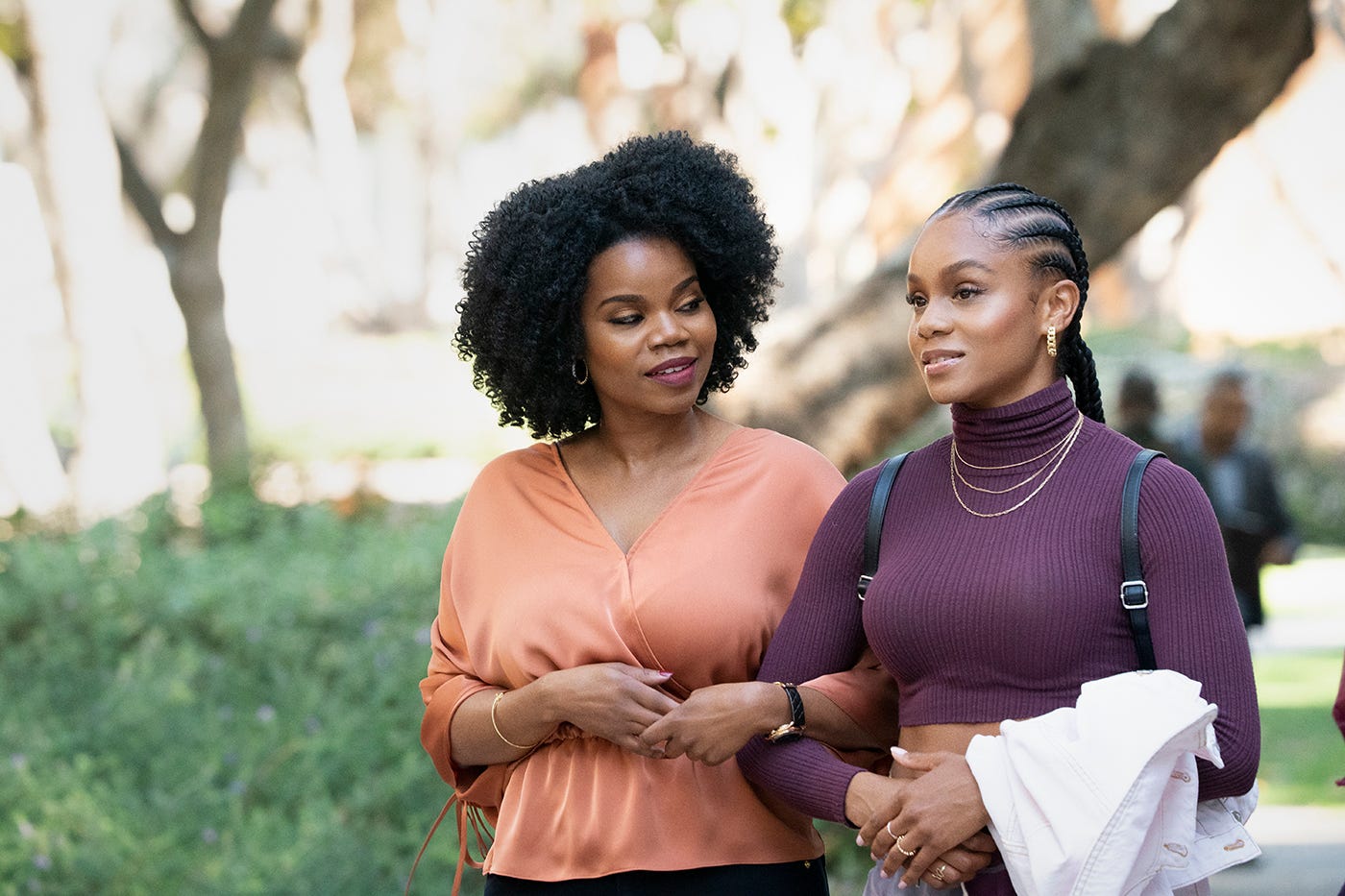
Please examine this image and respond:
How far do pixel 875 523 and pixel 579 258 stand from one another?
823mm

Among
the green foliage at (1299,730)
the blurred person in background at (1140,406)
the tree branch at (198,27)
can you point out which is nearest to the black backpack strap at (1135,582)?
the blurred person in background at (1140,406)

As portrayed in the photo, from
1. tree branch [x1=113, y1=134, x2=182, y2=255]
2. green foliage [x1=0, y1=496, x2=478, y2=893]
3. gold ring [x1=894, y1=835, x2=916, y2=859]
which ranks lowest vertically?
green foliage [x1=0, y1=496, x2=478, y2=893]

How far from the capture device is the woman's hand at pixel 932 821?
7.83 feet

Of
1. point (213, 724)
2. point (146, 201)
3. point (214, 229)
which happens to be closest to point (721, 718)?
point (213, 724)

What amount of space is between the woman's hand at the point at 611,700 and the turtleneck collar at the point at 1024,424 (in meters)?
0.73

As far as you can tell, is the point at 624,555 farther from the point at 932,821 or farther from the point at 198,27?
the point at 198,27

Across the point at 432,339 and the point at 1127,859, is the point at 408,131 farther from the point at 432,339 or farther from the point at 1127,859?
the point at 1127,859

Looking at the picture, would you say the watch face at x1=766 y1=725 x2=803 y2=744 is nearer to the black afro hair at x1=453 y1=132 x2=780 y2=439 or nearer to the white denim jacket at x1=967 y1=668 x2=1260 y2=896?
the white denim jacket at x1=967 y1=668 x2=1260 y2=896

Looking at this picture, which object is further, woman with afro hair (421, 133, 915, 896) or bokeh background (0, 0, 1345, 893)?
bokeh background (0, 0, 1345, 893)

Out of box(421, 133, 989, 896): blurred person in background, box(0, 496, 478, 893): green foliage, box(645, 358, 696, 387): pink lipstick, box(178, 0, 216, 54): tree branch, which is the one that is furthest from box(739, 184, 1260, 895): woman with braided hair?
box(178, 0, 216, 54): tree branch

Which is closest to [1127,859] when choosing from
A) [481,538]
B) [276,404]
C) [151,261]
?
[481,538]

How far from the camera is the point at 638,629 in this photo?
2.99 metres

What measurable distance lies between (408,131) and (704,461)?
39.7 m

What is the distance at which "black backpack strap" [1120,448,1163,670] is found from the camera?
237 centimetres
